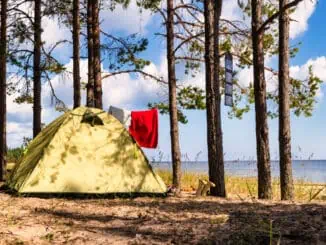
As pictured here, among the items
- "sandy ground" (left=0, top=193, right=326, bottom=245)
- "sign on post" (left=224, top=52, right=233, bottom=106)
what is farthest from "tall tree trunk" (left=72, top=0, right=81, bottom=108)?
"sandy ground" (left=0, top=193, right=326, bottom=245)

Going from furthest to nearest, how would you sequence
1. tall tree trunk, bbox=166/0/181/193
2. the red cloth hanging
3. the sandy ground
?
1. tall tree trunk, bbox=166/0/181/193
2. the red cloth hanging
3. the sandy ground

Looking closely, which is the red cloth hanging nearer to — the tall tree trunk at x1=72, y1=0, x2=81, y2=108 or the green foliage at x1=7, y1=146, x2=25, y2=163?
the tall tree trunk at x1=72, y1=0, x2=81, y2=108

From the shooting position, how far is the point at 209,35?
11.7m

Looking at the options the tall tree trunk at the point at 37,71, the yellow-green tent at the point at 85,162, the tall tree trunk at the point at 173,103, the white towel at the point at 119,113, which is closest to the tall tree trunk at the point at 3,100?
the tall tree trunk at the point at 37,71

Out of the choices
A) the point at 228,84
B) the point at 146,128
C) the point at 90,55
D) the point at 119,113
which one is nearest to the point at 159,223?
the point at 228,84

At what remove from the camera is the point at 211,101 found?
37.0ft

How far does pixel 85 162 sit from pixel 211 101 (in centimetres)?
331

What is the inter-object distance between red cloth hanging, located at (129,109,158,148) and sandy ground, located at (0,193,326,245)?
5608mm

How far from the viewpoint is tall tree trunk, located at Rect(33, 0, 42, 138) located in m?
15.7

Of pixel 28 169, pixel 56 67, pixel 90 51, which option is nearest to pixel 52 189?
pixel 28 169

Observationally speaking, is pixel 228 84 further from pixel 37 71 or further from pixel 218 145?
pixel 37 71

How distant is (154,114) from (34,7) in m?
5.66

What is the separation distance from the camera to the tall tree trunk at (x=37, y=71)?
1566 centimetres

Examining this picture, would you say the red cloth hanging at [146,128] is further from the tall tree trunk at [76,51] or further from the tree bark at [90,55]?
the tall tree trunk at [76,51]
